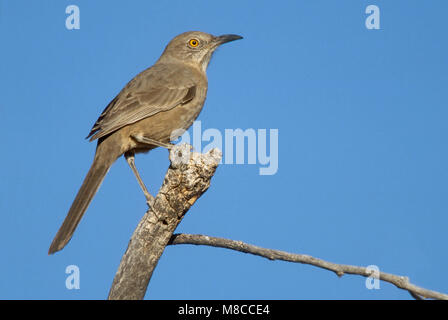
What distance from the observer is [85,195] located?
18.0 ft

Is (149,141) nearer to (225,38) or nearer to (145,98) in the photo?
(145,98)

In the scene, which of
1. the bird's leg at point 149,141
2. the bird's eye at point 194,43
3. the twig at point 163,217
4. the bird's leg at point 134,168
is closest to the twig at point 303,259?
the twig at point 163,217

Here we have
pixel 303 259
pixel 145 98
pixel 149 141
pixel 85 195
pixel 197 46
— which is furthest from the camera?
pixel 197 46

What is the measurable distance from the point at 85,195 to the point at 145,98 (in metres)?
1.62

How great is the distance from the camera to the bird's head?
768 centimetres

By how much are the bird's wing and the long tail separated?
0.28 metres

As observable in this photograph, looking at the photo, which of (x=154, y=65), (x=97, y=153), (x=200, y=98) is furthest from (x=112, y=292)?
(x=154, y=65)

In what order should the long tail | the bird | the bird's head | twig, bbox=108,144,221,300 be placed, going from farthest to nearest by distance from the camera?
the bird's head
the bird
the long tail
twig, bbox=108,144,221,300

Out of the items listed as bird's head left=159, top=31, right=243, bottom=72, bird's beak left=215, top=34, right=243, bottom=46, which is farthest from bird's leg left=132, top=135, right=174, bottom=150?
bird's beak left=215, top=34, right=243, bottom=46

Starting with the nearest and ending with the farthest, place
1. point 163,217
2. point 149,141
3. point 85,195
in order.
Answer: point 163,217, point 85,195, point 149,141

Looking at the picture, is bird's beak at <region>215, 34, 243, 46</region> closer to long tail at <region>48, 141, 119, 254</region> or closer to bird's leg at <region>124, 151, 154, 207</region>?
bird's leg at <region>124, 151, 154, 207</region>

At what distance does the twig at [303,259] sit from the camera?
13.1 feet

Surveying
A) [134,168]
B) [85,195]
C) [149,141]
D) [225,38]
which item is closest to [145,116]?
[149,141]
